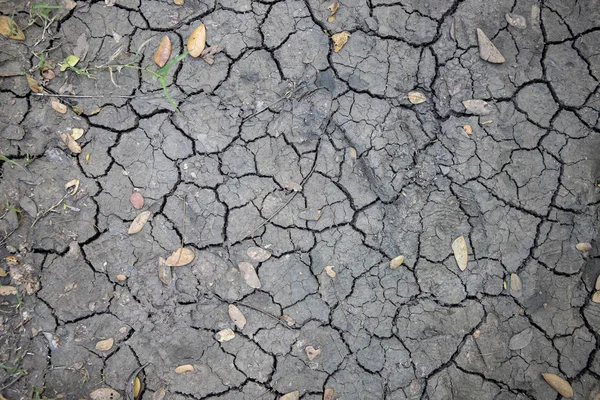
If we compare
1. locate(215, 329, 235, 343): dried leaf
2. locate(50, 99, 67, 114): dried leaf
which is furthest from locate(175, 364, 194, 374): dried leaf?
locate(50, 99, 67, 114): dried leaf

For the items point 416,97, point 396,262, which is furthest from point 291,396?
point 416,97

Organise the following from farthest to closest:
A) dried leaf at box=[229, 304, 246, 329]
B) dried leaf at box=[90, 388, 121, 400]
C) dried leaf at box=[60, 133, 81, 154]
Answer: dried leaf at box=[60, 133, 81, 154] → dried leaf at box=[229, 304, 246, 329] → dried leaf at box=[90, 388, 121, 400]

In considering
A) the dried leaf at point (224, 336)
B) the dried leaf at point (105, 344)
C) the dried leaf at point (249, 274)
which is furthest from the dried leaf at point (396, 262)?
the dried leaf at point (105, 344)

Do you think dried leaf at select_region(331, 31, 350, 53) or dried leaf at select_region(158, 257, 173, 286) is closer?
dried leaf at select_region(158, 257, 173, 286)

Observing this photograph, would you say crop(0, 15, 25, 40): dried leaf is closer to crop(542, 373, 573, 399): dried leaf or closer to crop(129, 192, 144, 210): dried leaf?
crop(129, 192, 144, 210): dried leaf

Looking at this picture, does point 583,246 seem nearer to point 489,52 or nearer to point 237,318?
point 489,52

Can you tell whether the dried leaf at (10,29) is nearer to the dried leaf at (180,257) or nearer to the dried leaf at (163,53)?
the dried leaf at (163,53)

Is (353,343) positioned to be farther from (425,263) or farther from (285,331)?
(425,263)
